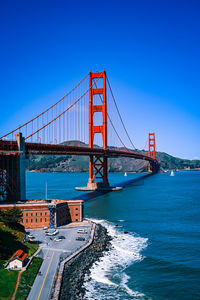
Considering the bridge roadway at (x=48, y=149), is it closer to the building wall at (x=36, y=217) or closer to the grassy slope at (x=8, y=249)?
the building wall at (x=36, y=217)

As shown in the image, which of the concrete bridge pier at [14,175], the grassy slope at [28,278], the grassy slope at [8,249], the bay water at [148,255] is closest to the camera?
the grassy slope at [28,278]

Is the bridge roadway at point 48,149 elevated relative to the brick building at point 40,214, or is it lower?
elevated

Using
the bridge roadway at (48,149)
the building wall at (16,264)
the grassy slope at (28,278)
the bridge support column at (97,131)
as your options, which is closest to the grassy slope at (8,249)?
the grassy slope at (28,278)

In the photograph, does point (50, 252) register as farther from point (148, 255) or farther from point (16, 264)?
point (148, 255)

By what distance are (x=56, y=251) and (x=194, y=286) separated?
1399 centimetres

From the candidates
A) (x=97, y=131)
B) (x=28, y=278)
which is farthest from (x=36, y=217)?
(x=97, y=131)

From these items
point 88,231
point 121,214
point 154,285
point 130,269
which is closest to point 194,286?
point 154,285

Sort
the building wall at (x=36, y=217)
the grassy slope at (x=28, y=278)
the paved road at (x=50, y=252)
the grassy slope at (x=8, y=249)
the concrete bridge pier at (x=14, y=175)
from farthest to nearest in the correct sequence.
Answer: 1. the concrete bridge pier at (x=14, y=175)
2. the building wall at (x=36, y=217)
3. the paved road at (x=50, y=252)
4. the grassy slope at (x=8, y=249)
5. the grassy slope at (x=28, y=278)

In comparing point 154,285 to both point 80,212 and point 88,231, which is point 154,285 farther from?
point 80,212

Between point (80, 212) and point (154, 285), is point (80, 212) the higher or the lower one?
the higher one

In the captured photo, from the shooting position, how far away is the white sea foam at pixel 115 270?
81.9ft

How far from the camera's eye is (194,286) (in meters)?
26.5

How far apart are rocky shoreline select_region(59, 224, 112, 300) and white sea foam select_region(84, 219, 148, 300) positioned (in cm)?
54

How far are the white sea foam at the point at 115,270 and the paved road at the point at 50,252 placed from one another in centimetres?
315
